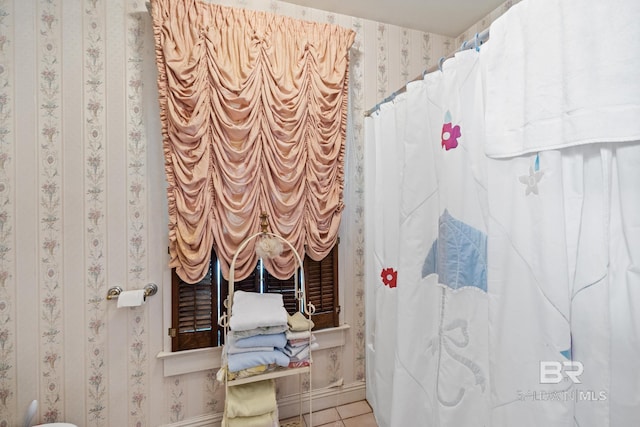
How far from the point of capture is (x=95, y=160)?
1.43 meters

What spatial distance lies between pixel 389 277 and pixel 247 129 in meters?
1.11

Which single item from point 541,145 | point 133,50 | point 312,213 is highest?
point 133,50

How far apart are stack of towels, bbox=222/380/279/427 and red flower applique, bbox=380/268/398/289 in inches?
31.6

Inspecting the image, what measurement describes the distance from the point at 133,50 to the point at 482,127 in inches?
66.8

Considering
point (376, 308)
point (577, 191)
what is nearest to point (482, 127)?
point (577, 191)

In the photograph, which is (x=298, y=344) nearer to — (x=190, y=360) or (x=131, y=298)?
(x=190, y=360)

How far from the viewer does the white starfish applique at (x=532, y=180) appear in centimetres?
80

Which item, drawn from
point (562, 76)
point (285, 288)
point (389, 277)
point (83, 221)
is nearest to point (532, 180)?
point (562, 76)

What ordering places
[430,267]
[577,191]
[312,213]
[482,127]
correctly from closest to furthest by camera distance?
[577,191]
[482,127]
[430,267]
[312,213]

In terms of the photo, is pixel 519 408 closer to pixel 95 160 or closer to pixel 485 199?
pixel 485 199

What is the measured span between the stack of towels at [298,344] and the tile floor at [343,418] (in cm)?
53

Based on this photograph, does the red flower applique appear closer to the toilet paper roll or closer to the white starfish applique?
the white starfish applique

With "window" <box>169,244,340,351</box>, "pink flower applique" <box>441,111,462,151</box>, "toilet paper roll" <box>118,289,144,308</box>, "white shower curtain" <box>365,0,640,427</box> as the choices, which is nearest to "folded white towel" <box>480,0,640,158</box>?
"white shower curtain" <box>365,0,640,427</box>

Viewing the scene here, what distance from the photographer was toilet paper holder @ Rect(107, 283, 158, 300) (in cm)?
144
